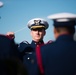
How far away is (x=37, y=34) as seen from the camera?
4727 mm

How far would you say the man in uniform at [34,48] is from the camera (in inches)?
115

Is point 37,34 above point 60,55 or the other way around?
above

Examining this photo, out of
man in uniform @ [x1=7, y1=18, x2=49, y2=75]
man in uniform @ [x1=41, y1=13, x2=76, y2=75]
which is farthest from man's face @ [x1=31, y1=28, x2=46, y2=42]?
man in uniform @ [x1=41, y1=13, x2=76, y2=75]

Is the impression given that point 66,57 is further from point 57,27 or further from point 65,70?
point 57,27

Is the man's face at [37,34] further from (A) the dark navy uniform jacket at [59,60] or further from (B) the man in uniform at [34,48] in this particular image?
(A) the dark navy uniform jacket at [59,60]

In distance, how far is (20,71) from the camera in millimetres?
1758

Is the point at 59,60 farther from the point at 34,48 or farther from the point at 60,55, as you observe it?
the point at 34,48

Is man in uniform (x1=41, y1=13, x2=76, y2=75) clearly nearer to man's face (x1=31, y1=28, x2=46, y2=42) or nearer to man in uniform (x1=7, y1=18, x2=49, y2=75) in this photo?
man in uniform (x1=7, y1=18, x2=49, y2=75)

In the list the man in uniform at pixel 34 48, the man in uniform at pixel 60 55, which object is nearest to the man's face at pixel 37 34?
the man in uniform at pixel 34 48

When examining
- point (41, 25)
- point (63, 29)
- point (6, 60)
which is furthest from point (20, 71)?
point (41, 25)

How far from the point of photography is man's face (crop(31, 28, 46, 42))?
184 inches

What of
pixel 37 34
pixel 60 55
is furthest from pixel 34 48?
pixel 60 55

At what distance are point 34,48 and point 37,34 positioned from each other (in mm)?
335

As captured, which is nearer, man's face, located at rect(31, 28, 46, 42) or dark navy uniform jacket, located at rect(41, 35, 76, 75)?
dark navy uniform jacket, located at rect(41, 35, 76, 75)
